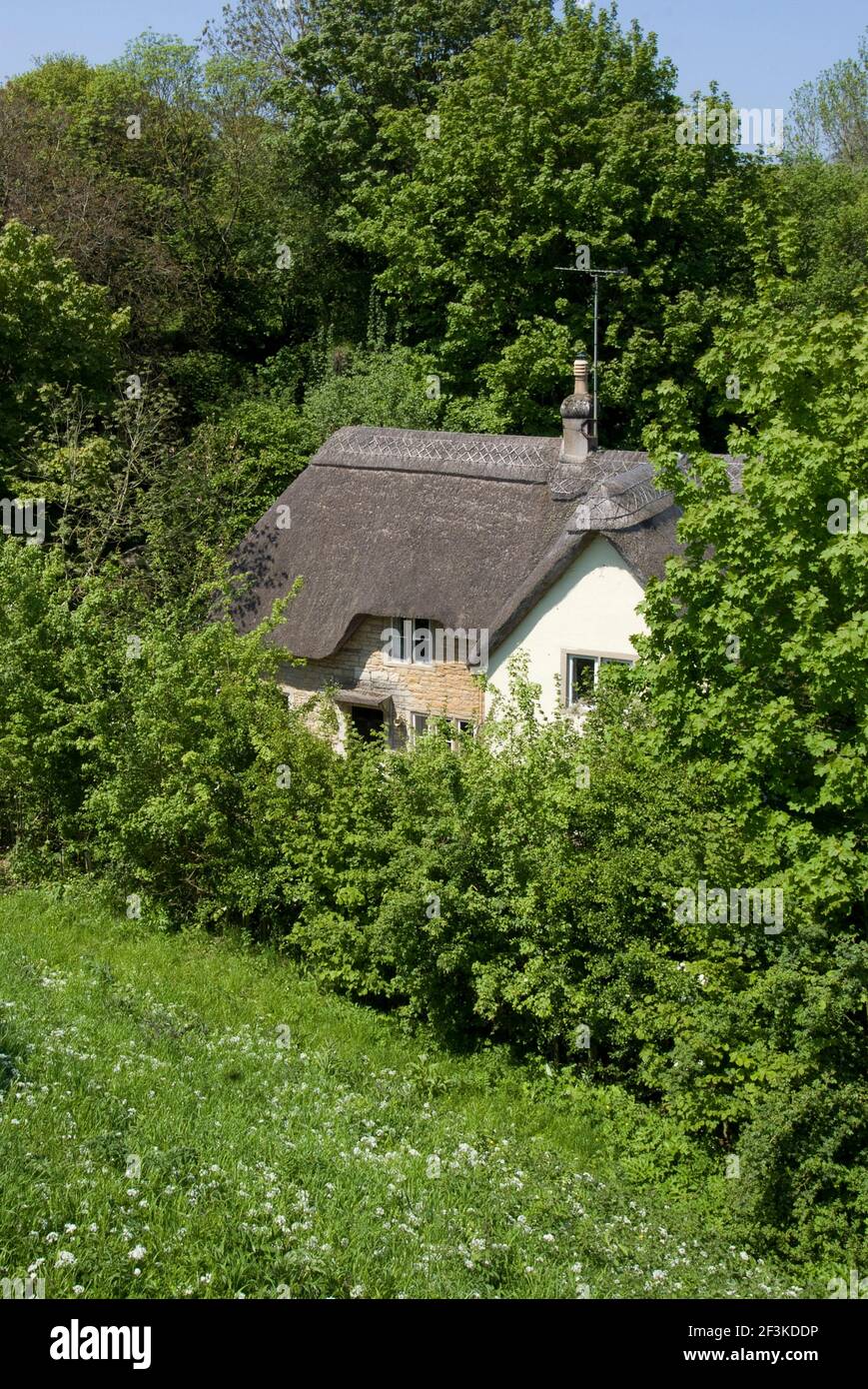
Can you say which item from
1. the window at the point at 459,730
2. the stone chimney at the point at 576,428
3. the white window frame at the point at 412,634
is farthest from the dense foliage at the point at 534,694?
the stone chimney at the point at 576,428

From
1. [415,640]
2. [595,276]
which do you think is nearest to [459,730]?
[415,640]

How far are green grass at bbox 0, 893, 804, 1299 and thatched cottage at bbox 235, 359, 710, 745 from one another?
705 cm

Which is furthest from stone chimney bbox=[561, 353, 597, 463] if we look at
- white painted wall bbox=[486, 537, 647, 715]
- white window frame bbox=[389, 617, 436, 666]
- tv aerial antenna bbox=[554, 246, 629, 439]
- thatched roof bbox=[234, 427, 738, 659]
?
tv aerial antenna bbox=[554, 246, 629, 439]

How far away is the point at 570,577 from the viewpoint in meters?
17.8

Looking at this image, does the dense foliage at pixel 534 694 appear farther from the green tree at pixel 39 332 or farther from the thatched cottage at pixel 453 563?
the thatched cottage at pixel 453 563

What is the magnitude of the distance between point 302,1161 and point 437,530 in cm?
1280

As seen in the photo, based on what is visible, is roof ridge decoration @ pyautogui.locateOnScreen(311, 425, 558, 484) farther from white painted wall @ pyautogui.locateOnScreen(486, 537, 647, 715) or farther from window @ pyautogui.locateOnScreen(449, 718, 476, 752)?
window @ pyautogui.locateOnScreen(449, 718, 476, 752)

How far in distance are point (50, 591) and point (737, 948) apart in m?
9.24

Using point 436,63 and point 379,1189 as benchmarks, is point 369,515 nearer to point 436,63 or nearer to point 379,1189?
point 379,1189

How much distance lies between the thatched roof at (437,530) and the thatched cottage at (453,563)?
2 centimetres

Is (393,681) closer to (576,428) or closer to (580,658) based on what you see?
(580,658)

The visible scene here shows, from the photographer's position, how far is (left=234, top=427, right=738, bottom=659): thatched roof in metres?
17.6

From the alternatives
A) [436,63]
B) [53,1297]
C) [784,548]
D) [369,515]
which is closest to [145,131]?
[436,63]

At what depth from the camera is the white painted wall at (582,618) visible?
1745cm
